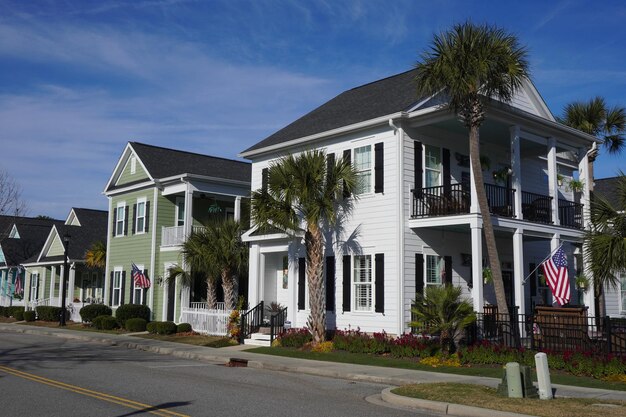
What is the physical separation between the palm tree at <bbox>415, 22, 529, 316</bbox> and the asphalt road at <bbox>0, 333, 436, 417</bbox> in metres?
6.69

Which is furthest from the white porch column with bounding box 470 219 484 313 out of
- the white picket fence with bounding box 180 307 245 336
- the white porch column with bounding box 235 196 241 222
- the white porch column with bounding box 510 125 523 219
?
the white porch column with bounding box 235 196 241 222

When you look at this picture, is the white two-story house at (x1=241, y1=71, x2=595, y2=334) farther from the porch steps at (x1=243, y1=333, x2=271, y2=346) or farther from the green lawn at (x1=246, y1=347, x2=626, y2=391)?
the green lawn at (x1=246, y1=347, x2=626, y2=391)

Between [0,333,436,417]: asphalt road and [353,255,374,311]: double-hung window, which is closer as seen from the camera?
[0,333,436,417]: asphalt road

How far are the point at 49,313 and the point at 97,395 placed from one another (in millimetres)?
28556

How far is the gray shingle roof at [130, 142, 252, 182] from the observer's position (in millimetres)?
32562

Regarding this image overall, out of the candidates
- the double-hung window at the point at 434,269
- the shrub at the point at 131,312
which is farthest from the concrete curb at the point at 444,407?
the shrub at the point at 131,312

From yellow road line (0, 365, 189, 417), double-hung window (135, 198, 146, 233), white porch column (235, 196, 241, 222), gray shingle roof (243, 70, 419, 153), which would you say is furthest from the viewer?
double-hung window (135, 198, 146, 233)

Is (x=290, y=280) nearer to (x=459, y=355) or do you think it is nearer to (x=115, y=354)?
(x=115, y=354)

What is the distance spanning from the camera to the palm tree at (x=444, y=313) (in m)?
16.5

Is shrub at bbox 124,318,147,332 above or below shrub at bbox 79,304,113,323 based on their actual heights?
below

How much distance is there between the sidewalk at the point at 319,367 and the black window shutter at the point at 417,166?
677 centimetres

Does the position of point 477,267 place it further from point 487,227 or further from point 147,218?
point 147,218

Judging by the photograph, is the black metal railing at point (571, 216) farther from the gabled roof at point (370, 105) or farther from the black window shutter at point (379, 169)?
the black window shutter at point (379, 169)

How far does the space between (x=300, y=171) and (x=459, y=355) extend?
24.4ft
